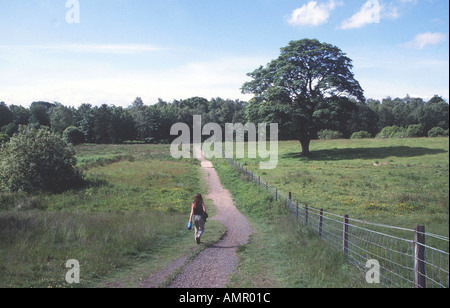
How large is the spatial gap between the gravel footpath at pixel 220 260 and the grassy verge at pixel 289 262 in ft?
0.93

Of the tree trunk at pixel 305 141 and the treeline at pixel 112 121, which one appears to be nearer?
the tree trunk at pixel 305 141

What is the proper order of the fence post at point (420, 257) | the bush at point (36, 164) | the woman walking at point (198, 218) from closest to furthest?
the fence post at point (420, 257) < the woman walking at point (198, 218) < the bush at point (36, 164)

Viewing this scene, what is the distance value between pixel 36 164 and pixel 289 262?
24.1 m

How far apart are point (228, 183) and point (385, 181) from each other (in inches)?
498

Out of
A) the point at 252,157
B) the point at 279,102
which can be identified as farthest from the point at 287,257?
the point at 252,157

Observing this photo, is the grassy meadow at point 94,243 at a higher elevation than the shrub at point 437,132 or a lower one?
lower

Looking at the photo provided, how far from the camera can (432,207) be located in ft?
52.5

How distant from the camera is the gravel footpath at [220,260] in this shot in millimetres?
6842

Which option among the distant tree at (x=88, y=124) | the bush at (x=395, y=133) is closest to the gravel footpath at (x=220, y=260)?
the bush at (x=395, y=133)

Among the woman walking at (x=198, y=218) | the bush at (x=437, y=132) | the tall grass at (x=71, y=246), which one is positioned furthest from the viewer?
the bush at (x=437, y=132)

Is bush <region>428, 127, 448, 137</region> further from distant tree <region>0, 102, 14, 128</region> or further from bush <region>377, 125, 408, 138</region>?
distant tree <region>0, 102, 14, 128</region>

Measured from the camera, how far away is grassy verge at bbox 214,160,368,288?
654cm

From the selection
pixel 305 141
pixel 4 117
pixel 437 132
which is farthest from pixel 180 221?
pixel 4 117

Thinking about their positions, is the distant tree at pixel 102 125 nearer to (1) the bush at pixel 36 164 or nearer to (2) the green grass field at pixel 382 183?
(2) the green grass field at pixel 382 183
